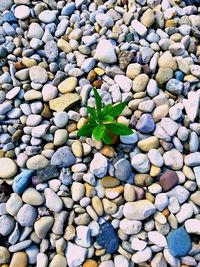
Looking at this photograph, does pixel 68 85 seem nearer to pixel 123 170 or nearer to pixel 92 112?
pixel 92 112

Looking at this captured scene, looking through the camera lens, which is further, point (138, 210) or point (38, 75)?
point (38, 75)

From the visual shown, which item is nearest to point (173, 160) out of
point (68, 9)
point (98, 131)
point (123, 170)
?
point (123, 170)

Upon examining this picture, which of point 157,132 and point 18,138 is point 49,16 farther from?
point 157,132

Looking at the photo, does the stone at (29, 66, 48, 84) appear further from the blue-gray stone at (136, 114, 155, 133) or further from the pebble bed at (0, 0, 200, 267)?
the blue-gray stone at (136, 114, 155, 133)

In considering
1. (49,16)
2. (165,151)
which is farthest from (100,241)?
(49,16)

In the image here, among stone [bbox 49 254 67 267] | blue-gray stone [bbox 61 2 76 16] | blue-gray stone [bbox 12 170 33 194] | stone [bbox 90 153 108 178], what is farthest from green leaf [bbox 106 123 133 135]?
blue-gray stone [bbox 61 2 76 16]

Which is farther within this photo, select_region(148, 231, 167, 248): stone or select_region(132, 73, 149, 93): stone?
select_region(132, 73, 149, 93): stone

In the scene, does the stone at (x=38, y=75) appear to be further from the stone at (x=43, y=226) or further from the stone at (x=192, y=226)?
the stone at (x=192, y=226)
